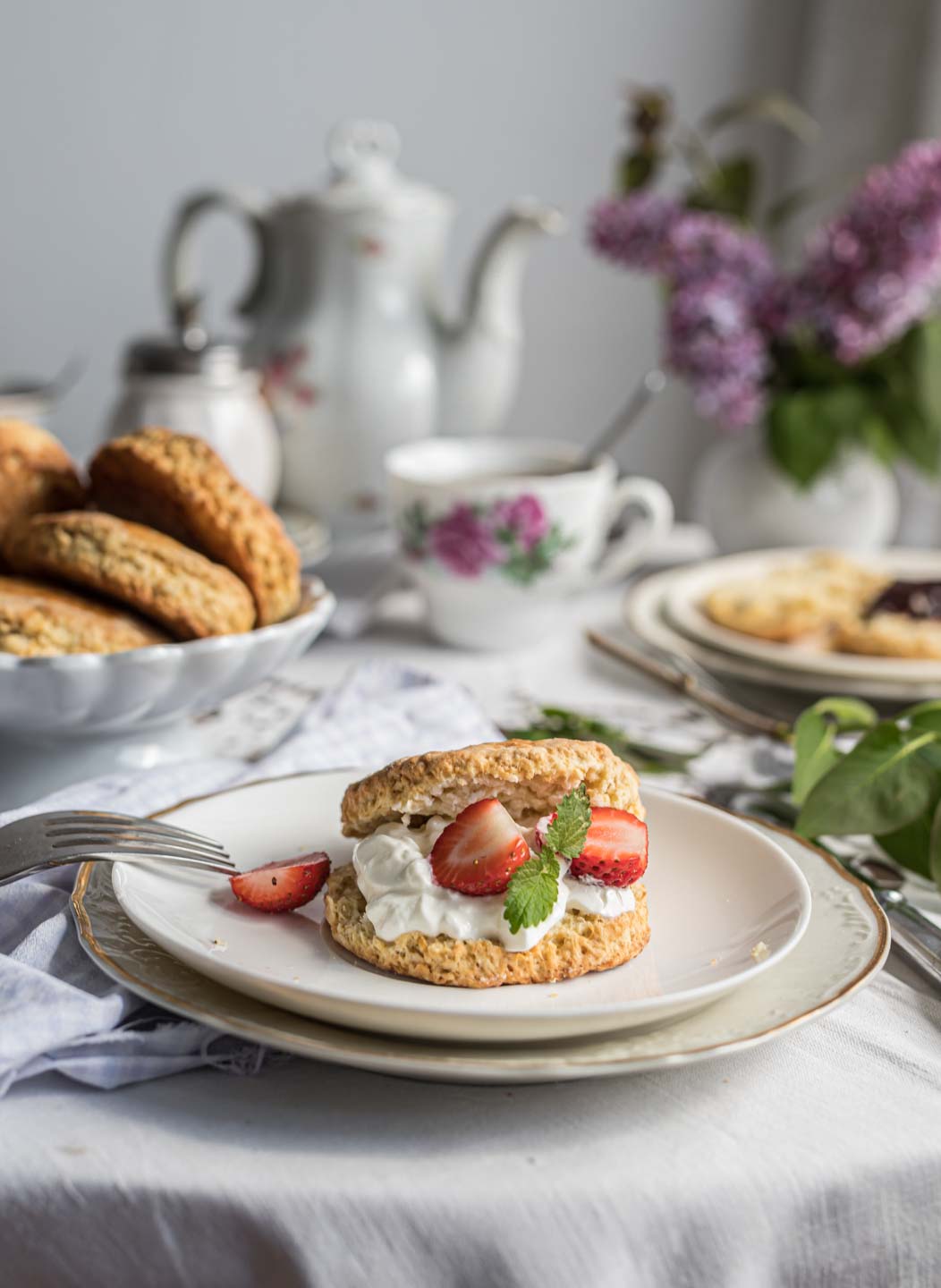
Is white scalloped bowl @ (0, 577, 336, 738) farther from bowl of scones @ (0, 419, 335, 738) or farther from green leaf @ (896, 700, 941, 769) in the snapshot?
green leaf @ (896, 700, 941, 769)

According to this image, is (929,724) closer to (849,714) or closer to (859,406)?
(849,714)

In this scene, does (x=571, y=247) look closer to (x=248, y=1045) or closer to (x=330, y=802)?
(x=330, y=802)

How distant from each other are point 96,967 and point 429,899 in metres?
0.20

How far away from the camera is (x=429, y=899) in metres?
0.70

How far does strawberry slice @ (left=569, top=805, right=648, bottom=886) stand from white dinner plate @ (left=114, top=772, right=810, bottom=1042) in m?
0.05

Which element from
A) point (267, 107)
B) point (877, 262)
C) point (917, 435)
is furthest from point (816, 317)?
point (267, 107)

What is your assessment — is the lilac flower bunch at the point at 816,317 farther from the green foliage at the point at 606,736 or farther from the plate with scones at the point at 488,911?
the plate with scones at the point at 488,911

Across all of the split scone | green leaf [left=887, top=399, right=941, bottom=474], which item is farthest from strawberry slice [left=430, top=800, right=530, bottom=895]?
green leaf [left=887, top=399, right=941, bottom=474]

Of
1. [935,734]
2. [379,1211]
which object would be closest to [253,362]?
[935,734]

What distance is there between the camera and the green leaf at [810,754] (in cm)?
97

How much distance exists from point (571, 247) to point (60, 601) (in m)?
2.66

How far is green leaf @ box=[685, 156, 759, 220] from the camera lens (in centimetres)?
195

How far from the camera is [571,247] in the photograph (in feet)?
11.2

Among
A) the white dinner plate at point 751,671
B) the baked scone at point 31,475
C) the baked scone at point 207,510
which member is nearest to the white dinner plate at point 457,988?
the baked scone at point 207,510
